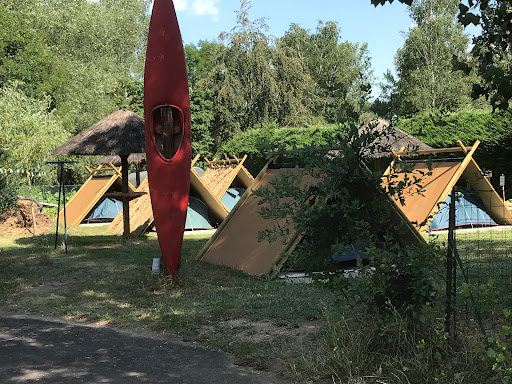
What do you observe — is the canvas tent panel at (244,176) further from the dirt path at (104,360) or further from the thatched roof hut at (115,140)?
the dirt path at (104,360)

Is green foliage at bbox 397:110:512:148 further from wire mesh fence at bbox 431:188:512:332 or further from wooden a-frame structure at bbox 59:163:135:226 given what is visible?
wooden a-frame structure at bbox 59:163:135:226

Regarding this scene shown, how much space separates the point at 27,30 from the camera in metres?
30.4

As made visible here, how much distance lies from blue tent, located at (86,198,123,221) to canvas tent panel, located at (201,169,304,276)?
10.9m

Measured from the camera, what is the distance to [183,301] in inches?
273

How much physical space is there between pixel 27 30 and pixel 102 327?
28178 millimetres

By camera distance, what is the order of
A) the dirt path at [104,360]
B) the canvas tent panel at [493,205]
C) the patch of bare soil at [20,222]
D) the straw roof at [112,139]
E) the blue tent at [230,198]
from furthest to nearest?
the blue tent at [230,198]
the patch of bare soil at [20,222]
the canvas tent panel at [493,205]
the straw roof at [112,139]
the dirt path at [104,360]

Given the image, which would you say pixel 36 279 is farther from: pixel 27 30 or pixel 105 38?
pixel 105 38

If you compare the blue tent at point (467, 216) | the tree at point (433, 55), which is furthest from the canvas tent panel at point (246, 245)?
the tree at point (433, 55)

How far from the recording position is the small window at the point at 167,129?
8000 millimetres

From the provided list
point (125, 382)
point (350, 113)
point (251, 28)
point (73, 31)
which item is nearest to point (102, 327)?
point (125, 382)

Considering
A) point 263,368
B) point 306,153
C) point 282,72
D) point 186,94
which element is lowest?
point 263,368

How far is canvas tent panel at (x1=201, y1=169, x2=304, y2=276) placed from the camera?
336 inches

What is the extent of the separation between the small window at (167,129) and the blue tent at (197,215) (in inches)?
303

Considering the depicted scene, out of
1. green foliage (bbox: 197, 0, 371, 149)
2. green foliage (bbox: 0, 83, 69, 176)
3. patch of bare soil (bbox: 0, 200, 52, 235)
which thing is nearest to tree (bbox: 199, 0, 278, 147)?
green foliage (bbox: 197, 0, 371, 149)
